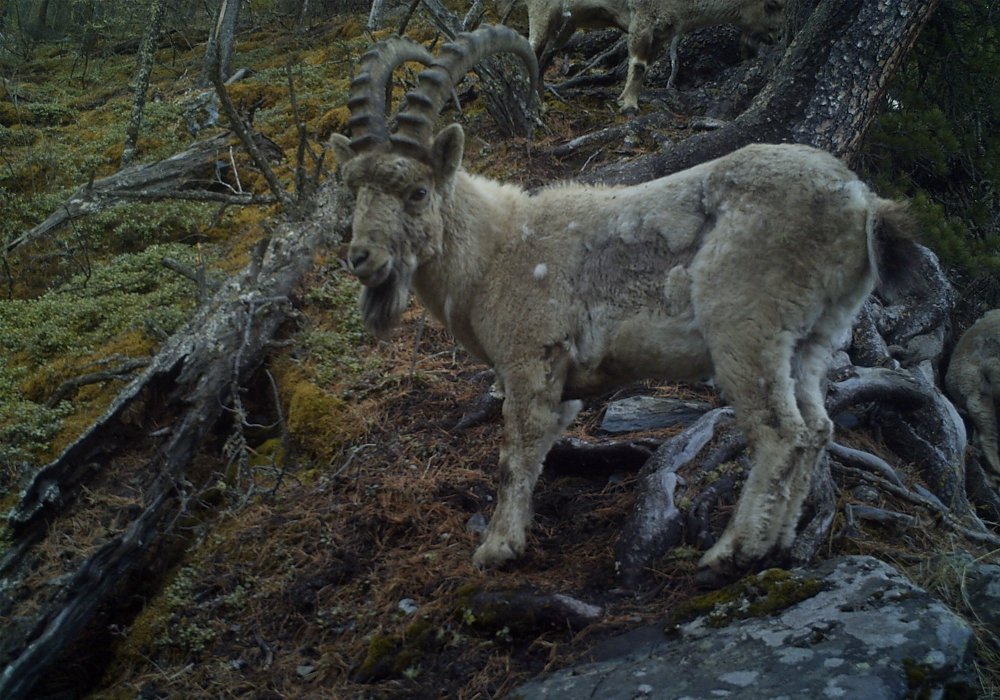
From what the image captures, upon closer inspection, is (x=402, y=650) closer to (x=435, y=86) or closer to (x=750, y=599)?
(x=750, y=599)

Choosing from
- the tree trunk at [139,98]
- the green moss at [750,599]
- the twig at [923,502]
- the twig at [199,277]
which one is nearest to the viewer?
the green moss at [750,599]

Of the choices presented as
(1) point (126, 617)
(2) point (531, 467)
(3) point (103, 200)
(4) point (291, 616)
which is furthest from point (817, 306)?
(3) point (103, 200)

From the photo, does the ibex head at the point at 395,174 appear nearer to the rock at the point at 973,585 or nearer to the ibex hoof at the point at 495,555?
the ibex hoof at the point at 495,555

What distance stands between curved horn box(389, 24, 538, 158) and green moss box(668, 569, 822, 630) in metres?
3.32

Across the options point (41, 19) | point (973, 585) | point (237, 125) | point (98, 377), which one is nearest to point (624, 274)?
point (973, 585)

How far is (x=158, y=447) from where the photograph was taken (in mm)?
6949

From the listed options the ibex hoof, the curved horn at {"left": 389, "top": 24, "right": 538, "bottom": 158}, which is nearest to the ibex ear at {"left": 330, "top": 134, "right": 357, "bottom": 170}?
the curved horn at {"left": 389, "top": 24, "right": 538, "bottom": 158}

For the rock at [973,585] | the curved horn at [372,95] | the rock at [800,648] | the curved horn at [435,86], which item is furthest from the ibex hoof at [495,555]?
the curved horn at [372,95]

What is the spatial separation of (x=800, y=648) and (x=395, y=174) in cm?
362

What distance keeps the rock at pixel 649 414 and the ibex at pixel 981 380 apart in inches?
118

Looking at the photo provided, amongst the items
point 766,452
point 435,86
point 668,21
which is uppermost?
point 668,21

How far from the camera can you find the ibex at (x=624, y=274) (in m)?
4.77

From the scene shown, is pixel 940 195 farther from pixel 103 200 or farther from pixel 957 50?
pixel 103 200

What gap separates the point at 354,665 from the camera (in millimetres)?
4996
